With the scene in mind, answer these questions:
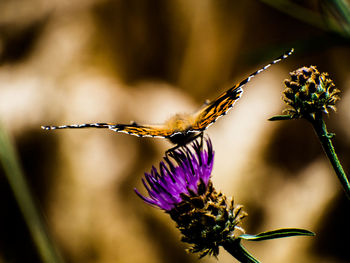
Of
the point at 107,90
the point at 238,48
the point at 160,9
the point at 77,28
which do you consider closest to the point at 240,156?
the point at 238,48

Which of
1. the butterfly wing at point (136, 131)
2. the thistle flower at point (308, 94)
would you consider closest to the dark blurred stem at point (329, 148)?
the thistle flower at point (308, 94)

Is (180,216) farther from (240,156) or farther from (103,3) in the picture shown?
(103,3)

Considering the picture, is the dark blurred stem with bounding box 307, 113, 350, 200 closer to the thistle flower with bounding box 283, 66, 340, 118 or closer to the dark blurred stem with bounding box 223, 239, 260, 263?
the thistle flower with bounding box 283, 66, 340, 118

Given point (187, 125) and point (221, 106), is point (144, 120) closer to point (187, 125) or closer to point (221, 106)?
point (187, 125)

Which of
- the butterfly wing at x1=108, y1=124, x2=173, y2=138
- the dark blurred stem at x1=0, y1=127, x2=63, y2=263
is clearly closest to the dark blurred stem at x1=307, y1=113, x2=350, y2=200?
the butterfly wing at x1=108, y1=124, x2=173, y2=138

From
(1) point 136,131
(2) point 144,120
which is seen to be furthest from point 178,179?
(2) point 144,120

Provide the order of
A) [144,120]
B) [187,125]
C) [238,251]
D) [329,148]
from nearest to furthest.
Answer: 1. [329,148]
2. [238,251]
3. [187,125]
4. [144,120]
